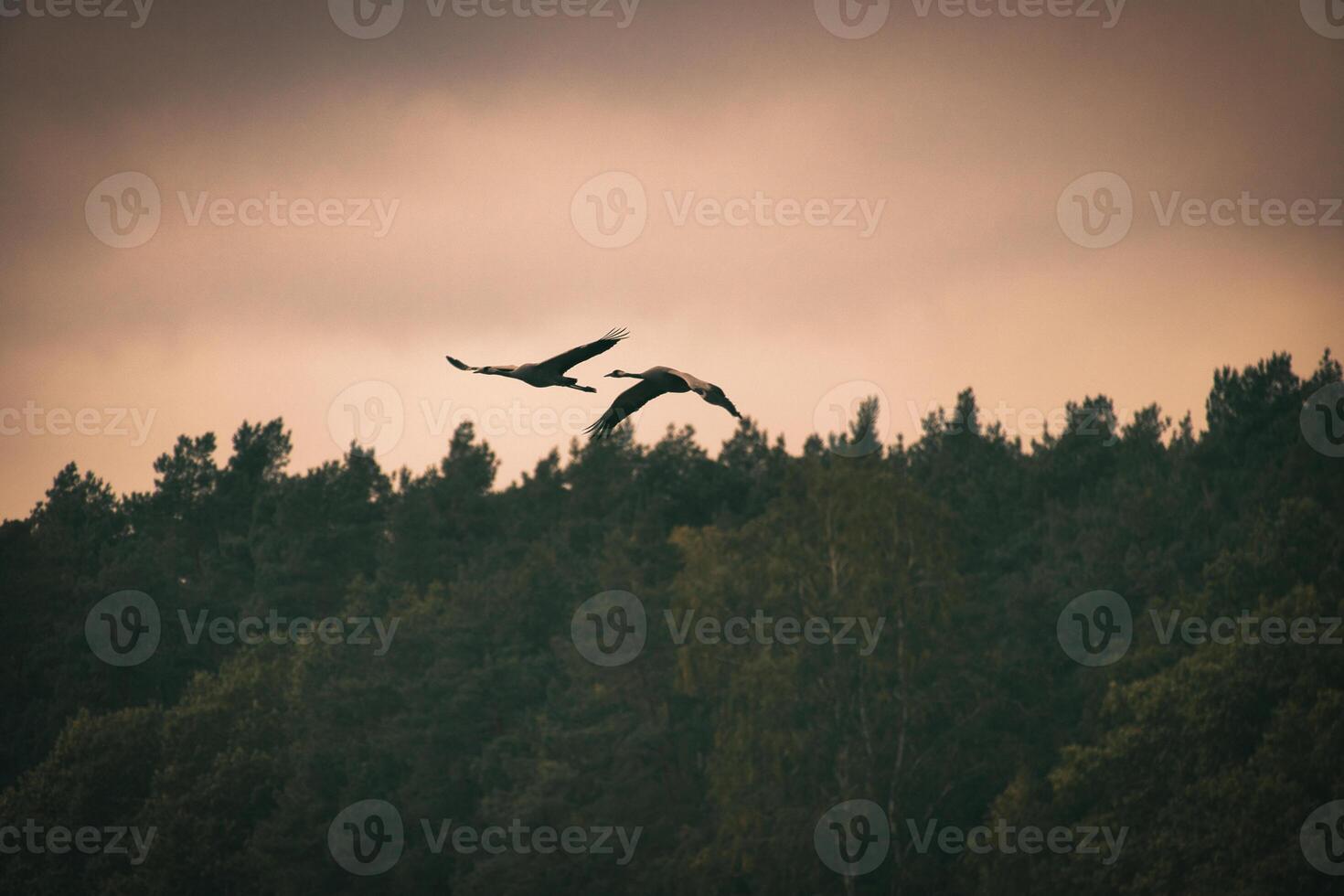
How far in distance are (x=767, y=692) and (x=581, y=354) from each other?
113 feet

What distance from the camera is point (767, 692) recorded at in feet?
163

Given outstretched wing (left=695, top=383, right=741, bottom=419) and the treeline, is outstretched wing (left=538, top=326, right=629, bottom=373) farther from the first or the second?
the treeline

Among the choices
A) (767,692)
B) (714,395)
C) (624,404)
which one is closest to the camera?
(714,395)

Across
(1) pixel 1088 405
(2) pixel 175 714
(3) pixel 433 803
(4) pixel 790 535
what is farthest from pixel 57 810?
(1) pixel 1088 405

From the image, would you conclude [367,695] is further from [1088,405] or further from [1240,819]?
[1088,405]

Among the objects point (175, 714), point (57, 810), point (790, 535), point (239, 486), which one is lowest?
point (57, 810)

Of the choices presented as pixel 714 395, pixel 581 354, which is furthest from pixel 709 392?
pixel 581 354

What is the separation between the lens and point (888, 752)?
4981 centimetres

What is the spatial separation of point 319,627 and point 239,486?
141 feet

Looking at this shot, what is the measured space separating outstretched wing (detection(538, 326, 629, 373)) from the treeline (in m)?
30.7

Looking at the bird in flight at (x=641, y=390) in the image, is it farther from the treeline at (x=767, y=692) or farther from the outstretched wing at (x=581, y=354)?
the treeline at (x=767, y=692)

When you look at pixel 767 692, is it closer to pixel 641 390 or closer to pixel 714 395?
pixel 641 390

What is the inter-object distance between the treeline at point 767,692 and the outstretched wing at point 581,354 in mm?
30677

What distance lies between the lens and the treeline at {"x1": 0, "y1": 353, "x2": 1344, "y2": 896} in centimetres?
4381
